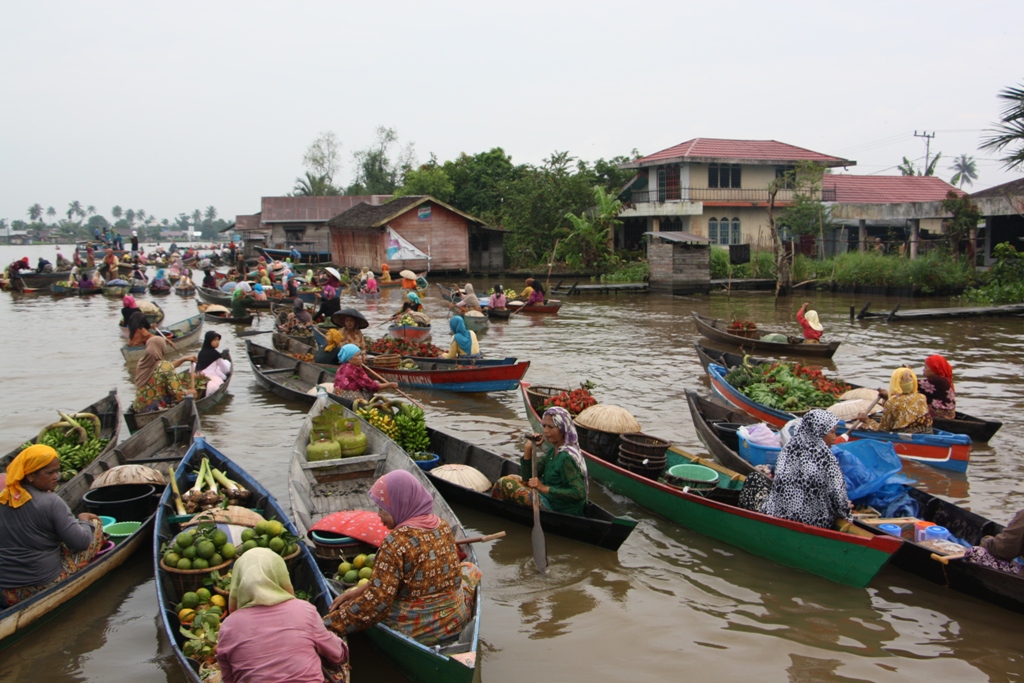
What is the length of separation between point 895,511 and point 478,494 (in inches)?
147

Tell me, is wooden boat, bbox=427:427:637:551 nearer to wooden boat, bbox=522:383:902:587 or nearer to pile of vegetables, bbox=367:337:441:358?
wooden boat, bbox=522:383:902:587

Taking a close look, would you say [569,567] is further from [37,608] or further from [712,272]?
[712,272]

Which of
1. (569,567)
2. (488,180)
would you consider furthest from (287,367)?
(488,180)

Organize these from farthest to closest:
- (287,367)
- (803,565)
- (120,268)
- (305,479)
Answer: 1. (120,268)
2. (287,367)
3. (305,479)
4. (803,565)

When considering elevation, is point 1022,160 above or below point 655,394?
above

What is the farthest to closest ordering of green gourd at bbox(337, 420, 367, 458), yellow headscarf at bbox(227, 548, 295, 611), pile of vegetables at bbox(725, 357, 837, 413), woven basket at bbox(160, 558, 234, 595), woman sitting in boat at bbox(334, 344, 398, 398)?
pile of vegetables at bbox(725, 357, 837, 413)
woman sitting in boat at bbox(334, 344, 398, 398)
green gourd at bbox(337, 420, 367, 458)
woven basket at bbox(160, 558, 234, 595)
yellow headscarf at bbox(227, 548, 295, 611)

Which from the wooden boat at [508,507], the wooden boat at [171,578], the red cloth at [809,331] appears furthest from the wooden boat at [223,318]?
the wooden boat at [171,578]

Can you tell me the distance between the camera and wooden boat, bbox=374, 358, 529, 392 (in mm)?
12461

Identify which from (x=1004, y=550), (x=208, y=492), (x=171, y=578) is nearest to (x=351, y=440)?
(x=208, y=492)

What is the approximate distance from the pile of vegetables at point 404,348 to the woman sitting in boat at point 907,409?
23.9 feet

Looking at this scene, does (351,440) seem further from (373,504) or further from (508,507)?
(508,507)

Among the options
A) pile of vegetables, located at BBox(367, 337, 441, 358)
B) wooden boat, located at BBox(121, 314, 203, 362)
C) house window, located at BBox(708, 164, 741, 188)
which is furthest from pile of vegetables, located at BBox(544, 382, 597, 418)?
house window, located at BBox(708, 164, 741, 188)

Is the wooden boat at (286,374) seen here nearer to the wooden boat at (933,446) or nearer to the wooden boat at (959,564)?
the wooden boat at (959,564)

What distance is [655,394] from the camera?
1336 centimetres
